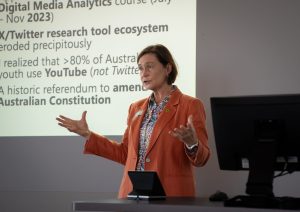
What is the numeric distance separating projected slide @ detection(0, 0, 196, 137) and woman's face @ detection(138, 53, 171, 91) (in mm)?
595

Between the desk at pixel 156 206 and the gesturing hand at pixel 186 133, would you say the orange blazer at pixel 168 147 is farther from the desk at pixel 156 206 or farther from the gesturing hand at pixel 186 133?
the desk at pixel 156 206

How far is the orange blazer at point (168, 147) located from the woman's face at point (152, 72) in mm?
107

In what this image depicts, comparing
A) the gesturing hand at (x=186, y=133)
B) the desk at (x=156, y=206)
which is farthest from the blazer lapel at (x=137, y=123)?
the desk at (x=156, y=206)

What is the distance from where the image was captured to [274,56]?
361 cm

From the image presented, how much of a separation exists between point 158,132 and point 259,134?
79 cm

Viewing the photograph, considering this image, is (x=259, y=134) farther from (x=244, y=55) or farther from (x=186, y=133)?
(x=244, y=55)

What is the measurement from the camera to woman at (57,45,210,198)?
9.68ft

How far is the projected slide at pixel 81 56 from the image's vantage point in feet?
12.6

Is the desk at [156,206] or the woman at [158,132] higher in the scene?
the woman at [158,132]

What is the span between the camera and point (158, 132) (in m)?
3.02

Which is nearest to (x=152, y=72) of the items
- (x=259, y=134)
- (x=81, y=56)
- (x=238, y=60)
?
(x=238, y=60)

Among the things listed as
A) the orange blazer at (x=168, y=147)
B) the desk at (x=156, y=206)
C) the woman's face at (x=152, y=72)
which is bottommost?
the desk at (x=156, y=206)

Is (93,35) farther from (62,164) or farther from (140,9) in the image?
(62,164)

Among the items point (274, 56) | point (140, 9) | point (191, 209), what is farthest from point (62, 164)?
point (191, 209)
